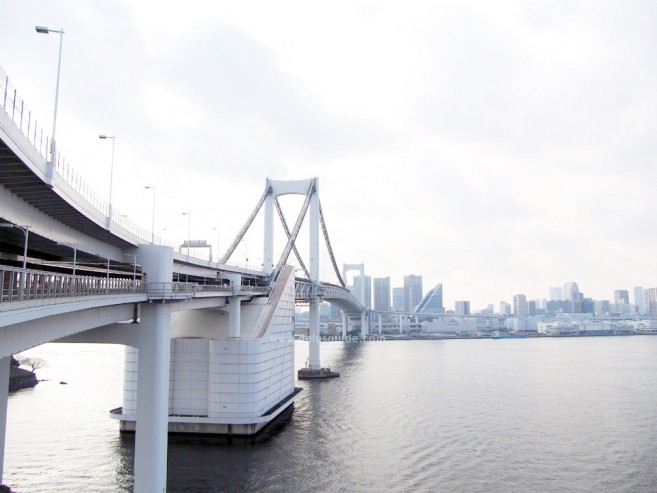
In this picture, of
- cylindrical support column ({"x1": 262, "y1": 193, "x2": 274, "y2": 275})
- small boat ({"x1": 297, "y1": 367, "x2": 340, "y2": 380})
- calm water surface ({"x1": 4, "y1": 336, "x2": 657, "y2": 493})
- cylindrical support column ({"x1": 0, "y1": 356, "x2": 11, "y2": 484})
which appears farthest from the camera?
cylindrical support column ({"x1": 262, "y1": 193, "x2": 274, "y2": 275})

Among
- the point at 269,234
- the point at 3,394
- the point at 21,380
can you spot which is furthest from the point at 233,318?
the point at 269,234

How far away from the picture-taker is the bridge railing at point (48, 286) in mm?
9172

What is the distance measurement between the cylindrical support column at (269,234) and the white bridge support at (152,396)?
1215 inches

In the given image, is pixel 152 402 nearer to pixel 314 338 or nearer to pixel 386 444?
pixel 386 444

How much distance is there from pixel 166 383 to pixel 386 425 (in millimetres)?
14423

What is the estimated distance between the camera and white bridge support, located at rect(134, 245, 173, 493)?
16109 mm

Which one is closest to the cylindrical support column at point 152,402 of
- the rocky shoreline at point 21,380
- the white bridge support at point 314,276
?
the rocky shoreline at point 21,380

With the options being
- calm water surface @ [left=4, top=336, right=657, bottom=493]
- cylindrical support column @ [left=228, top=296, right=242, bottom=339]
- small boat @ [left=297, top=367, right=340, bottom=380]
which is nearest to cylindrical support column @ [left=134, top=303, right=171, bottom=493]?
calm water surface @ [left=4, top=336, right=657, bottom=493]

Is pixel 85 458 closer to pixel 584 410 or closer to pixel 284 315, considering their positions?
pixel 284 315

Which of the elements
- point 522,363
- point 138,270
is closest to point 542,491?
point 138,270

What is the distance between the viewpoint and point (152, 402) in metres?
16.4

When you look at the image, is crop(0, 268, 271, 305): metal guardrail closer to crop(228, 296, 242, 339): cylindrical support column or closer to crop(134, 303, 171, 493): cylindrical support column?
crop(134, 303, 171, 493): cylindrical support column

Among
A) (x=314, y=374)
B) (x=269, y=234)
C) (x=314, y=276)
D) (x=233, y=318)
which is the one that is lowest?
(x=314, y=374)

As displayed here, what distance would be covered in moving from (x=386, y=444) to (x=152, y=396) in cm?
1171
